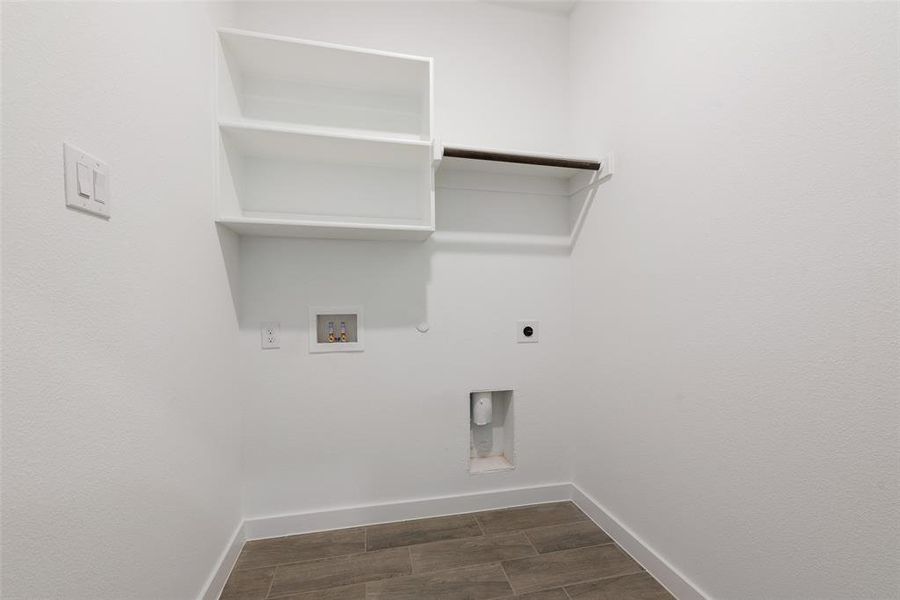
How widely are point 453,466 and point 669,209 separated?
162 centimetres

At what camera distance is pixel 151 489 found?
97 centimetres

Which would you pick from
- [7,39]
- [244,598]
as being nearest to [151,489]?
[244,598]

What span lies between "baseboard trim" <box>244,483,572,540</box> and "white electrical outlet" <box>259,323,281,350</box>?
0.85 m

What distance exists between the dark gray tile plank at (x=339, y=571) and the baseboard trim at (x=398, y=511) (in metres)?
0.21

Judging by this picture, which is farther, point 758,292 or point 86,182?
point 758,292

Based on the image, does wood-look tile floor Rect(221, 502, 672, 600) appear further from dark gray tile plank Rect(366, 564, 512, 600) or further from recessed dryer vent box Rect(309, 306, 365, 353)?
recessed dryer vent box Rect(309, 306, 365, 353)

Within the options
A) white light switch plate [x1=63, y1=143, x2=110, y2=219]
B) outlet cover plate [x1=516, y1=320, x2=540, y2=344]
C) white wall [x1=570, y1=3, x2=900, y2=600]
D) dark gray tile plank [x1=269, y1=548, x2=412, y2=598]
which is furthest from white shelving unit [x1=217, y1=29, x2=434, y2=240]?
dark gray tile plank [x1=269, y1=548, x2=412, y2=598]

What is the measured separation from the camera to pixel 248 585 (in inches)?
56.7

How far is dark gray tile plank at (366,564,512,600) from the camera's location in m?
1.38

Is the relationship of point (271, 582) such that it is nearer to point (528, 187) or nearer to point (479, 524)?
point (479, 524)

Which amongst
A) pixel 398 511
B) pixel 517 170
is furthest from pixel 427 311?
pixel 398 511

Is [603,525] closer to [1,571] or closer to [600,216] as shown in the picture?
[600,216]

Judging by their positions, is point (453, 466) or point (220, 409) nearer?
point (220, 409)

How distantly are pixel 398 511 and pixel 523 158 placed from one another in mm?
1907
